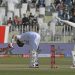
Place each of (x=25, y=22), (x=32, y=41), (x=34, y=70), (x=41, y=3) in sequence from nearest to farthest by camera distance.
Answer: (x=34, y=70), (x=32, y=41), (x=25, y=22), (x=41, y=3)

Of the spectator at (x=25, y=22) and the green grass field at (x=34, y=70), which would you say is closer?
the green grass field at (x=34, y=70)

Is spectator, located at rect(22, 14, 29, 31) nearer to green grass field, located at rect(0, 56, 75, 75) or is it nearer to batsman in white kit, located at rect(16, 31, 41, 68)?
green grass field, located at rect(0, 56, 75, 75)

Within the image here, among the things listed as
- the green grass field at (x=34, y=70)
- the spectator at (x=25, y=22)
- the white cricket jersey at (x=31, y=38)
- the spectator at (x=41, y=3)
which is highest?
the spectator at (x=41, y=3)

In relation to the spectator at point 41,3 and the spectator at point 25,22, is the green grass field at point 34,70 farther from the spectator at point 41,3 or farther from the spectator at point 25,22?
the spectator at point 41,3

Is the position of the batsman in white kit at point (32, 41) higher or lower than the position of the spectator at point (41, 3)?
lower

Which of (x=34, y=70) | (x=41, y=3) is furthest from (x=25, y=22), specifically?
(x=34, y=70)

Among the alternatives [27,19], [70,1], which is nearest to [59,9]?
[70,1]

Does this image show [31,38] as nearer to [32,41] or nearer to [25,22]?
[32,41]

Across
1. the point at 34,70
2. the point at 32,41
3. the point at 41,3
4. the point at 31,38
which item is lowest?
the point at 34,70

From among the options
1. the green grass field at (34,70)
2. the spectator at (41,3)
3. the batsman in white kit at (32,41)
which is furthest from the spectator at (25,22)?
the batsman in white kit at (32,41)

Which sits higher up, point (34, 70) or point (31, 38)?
point (31, 38)

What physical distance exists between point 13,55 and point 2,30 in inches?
104

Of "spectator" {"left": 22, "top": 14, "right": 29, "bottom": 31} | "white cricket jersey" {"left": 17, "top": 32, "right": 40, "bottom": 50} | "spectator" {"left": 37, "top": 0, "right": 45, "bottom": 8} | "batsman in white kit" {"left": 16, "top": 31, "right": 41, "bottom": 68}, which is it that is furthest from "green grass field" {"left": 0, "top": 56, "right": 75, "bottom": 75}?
"spectator" {"left": 37, "top": 0, "right": 45, "bottom": 8}

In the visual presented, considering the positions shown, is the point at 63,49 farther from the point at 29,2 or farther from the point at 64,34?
the point at 29,2
